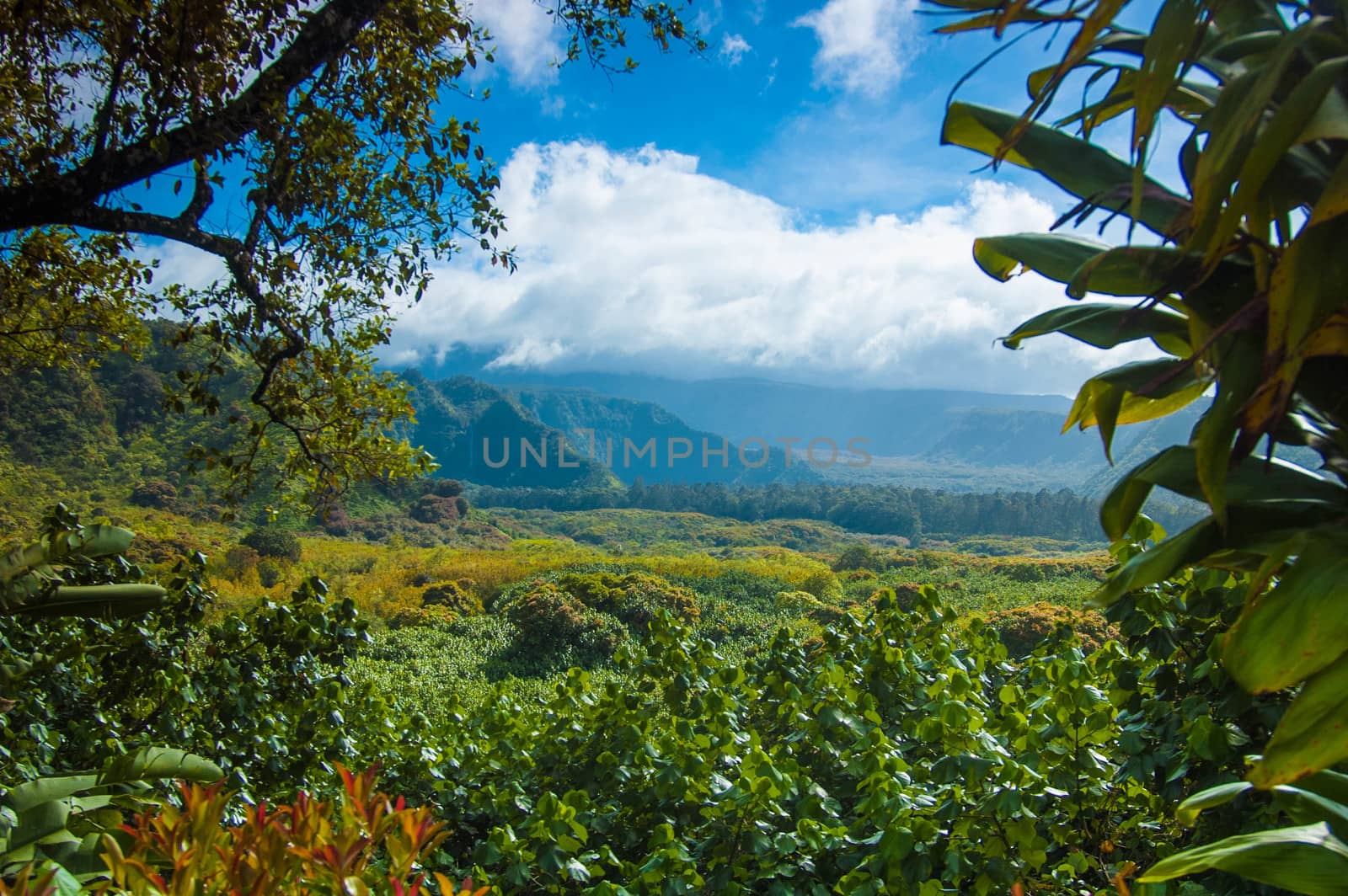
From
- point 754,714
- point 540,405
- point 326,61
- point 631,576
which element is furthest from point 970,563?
point 540,405

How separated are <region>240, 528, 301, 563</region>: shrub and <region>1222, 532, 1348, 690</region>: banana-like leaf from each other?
21.6 metres

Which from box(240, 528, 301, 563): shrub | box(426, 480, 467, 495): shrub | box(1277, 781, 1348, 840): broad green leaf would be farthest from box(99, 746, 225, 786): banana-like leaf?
box(426, 480, 467, 495): shrub

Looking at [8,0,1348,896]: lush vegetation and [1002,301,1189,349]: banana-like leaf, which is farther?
[1002,301,1189,349]: banana-like leaf

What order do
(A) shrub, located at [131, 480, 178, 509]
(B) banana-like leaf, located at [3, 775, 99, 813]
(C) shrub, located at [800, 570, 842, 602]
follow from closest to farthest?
1. (B) banana-like leaf, located at [3, 775, 99, 813]
2. (C) shrub, located at [800, 570, 842, 602]
3. (A) shrub, located at [131, 480, 178, 509]

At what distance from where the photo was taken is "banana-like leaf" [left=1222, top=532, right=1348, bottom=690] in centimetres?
64

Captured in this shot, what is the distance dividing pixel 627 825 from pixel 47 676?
243 cm

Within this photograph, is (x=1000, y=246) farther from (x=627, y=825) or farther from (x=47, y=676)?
(x=47, y=676)

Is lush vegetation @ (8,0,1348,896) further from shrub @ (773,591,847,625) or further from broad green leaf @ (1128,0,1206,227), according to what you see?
shrub @ (773,591,847,625)

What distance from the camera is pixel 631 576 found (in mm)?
12562

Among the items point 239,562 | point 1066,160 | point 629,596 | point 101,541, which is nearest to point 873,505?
point 239,562

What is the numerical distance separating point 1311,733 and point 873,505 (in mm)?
43723

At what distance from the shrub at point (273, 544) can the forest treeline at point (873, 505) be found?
1110 inches

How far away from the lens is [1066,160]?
98 centimetres

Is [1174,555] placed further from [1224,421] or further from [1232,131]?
[1232,131]
